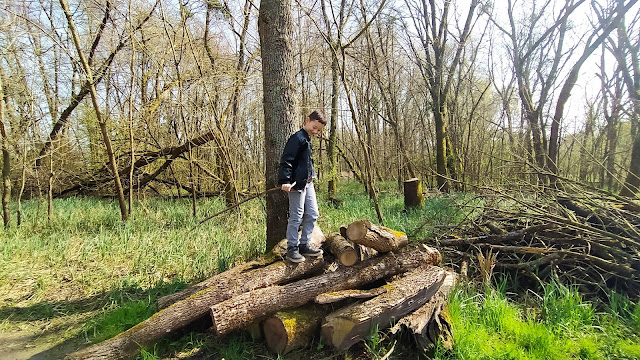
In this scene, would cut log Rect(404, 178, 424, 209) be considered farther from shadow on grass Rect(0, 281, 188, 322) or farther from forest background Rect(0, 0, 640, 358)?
shadow on grass Rect(0, 281, 188, 322)

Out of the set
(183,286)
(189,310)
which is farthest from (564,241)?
(183,286)

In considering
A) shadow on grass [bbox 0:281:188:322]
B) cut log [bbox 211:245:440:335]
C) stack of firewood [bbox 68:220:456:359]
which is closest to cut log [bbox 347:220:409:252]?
stack of firewood [bbox 68:220:456:359]

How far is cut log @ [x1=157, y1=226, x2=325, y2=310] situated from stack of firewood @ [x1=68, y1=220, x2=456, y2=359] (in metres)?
0.01

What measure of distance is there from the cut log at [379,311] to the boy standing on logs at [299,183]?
2.50ft

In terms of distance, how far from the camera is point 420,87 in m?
13.3

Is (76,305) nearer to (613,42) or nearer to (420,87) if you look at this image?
(420,87)

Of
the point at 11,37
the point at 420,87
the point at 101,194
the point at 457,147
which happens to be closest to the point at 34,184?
the point at 101,194

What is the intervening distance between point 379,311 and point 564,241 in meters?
2.92

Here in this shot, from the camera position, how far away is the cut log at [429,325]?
2719 mm

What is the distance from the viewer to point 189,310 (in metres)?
2.95

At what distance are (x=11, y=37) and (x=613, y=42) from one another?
1502 centimetres

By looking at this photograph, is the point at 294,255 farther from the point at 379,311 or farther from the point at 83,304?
the point at 83,304

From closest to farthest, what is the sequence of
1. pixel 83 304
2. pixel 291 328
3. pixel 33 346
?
pixel 291 328
pixel 33 346
pixel 83 304

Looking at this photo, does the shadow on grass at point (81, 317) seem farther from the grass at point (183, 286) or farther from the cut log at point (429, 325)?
the cut log at point (429, 325)
